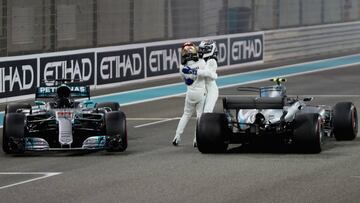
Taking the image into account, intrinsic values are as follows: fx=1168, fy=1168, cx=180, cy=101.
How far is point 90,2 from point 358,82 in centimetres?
773

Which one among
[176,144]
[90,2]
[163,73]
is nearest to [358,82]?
[163,73]

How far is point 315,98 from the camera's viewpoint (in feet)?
88.6

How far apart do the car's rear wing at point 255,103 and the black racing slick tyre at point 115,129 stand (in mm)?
1492

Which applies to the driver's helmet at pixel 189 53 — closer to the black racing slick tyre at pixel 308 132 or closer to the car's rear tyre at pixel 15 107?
the black racing slick tyre at pixel 308 132

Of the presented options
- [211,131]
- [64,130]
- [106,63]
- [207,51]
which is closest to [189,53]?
[207,51]

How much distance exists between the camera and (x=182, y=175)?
14.1 meters

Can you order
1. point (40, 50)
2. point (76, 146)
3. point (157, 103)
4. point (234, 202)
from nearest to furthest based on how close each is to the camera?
point (234, 202), point (76, 146), point (157, 103), point (40, 50)

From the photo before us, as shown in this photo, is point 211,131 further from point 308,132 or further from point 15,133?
point 15,133

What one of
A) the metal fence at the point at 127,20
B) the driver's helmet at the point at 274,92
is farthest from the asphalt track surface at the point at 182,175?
the metal fence at the point at 127,20

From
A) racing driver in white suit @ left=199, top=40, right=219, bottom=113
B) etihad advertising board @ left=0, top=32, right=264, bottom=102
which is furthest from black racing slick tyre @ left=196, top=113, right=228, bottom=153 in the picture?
etihad advertising board @ left=0, top=32, right=264, bottom=102

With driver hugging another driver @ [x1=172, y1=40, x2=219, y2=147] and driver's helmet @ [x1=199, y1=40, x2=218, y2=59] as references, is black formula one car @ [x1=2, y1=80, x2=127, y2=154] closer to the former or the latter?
driver hugging another driver @ [x1=172, y1=40, x2=219, y2=147]

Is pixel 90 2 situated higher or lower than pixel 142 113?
higher

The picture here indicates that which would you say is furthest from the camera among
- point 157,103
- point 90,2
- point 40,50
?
point 90,2

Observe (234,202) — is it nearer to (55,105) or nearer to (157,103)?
(55,105)
